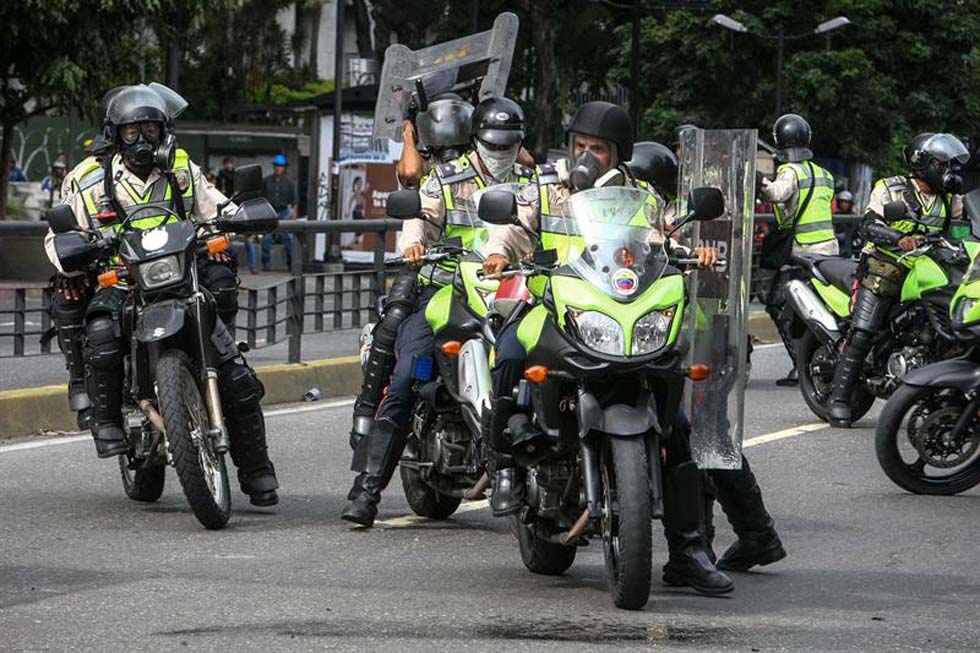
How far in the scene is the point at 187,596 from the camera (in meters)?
7.42

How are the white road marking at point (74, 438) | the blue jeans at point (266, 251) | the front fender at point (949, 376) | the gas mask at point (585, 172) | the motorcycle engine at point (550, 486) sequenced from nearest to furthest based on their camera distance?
the motorcycle engine at point (550, 486) → the gas mask at point (585, 172) → the front fender at point (949, 376) → the white road marking at point (74, 438) → the blue jeans at point (266, 251)

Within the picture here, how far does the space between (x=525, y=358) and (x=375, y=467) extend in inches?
65.6

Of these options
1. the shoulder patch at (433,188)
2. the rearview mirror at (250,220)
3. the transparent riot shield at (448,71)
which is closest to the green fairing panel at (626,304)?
the shoulder patch at (433,188)

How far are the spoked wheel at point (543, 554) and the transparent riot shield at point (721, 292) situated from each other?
1.99 ft

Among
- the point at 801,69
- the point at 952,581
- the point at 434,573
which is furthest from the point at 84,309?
the point at 801,69

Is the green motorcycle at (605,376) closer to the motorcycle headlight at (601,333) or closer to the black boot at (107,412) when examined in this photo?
the motorcycle headlight at (601,333)

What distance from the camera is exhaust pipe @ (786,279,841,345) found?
1399 cm

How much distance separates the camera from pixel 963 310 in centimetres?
1061

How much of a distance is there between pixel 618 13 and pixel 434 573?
45.8 metres

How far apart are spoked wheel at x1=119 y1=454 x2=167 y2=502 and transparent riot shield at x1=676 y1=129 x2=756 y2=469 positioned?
9.55 feet

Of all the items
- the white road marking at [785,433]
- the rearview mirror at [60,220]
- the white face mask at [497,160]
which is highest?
the white face mask at [497,160]

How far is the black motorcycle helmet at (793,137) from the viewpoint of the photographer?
15258mm

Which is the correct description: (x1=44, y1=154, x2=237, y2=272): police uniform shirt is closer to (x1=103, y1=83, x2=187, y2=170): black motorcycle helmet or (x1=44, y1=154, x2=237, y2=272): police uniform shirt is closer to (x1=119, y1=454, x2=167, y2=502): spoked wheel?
(x1=103, y1=83, x2=187, y2=170): black motorcycle helmet

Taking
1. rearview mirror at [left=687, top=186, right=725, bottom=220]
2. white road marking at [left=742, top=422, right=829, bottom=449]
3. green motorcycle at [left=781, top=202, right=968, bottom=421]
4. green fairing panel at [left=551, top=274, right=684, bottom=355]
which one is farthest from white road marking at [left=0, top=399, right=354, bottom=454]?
rearview mirror at [left=687, top=186, right=725, bottom=220]
